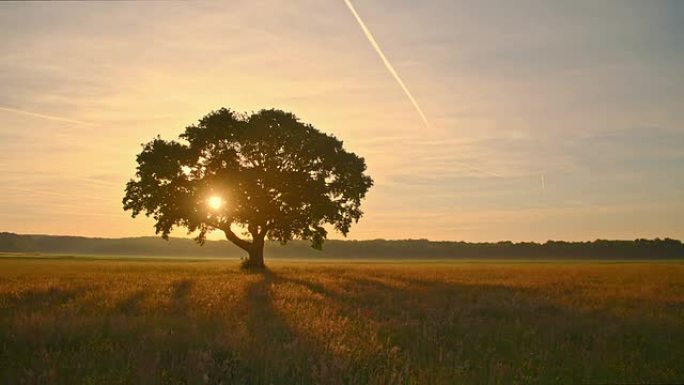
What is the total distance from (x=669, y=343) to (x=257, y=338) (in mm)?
7903

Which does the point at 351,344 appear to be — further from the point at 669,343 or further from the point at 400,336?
the point at 669,343

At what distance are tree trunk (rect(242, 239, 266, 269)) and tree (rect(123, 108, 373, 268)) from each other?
2.22 m

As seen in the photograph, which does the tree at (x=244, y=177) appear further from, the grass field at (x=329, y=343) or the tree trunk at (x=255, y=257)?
the grass field at (x=329, y=343)

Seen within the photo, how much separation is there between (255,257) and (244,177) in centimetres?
706

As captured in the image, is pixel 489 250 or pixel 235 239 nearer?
pixel 235 239

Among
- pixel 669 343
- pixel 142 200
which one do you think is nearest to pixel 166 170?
pixel 142 200

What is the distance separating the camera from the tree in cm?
4184

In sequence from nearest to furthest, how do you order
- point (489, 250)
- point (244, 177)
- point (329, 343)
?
1. point (329, 343)
2. point (244, 177)
3. point (489, 250)

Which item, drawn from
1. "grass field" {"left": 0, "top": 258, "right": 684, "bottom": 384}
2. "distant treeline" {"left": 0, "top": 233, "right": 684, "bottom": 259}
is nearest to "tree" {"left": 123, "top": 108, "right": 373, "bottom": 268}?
"grass field" {"left": 0, "top": 258, "right": 684, "bottom": 384}

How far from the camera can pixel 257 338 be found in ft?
32.1

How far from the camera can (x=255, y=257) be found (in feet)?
147

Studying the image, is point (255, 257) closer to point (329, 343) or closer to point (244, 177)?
point (244, 177)

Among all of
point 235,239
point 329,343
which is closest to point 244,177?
point 235,239

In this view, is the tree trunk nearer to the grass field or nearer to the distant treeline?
the grass field
